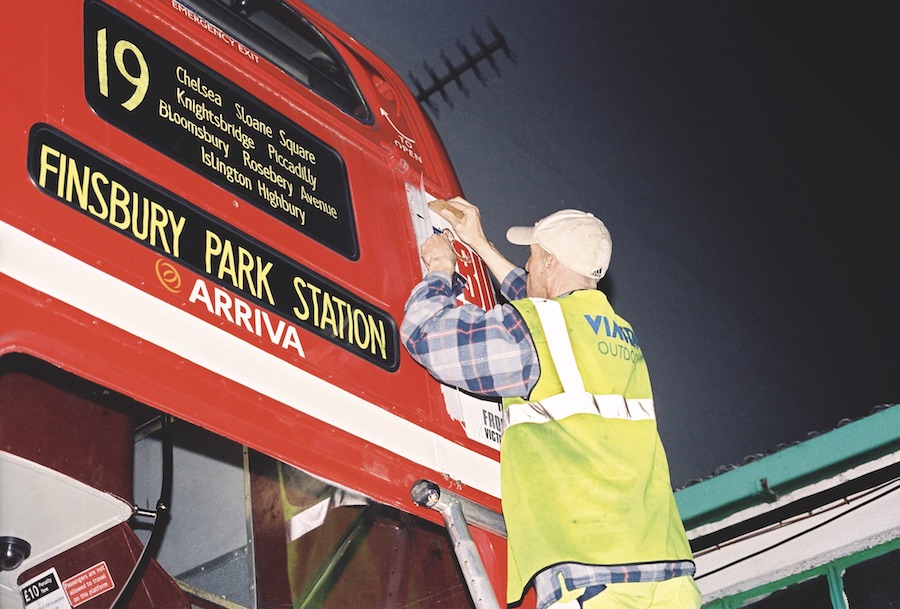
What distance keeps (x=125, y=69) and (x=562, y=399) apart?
129 cm

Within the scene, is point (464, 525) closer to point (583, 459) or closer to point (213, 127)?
point (583, 459)

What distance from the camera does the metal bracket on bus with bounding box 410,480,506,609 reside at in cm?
220

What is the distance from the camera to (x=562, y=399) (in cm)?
259

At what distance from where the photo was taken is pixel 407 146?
3248 millimetres

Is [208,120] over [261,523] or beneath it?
over

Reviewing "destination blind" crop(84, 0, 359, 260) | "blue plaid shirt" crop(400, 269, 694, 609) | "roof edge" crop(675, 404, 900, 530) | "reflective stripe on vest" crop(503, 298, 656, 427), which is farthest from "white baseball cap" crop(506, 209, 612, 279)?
"roof edge" crop(675, 404, 900, 530)

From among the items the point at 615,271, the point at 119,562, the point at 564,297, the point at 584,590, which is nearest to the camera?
the point at 584,590

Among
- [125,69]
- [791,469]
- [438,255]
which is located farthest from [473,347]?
[791,469]

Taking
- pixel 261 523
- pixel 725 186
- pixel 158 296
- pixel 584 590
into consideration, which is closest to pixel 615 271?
pixel 725 186

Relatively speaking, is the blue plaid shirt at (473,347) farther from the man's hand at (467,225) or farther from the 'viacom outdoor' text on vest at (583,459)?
the man's hand at (467,225)

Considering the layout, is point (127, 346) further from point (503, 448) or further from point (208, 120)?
point (503, 448)

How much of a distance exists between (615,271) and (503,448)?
4.75 meters

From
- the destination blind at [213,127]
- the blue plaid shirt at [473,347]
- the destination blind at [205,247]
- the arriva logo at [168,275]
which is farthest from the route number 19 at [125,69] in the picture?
the blue plaid shirt at [473,347]

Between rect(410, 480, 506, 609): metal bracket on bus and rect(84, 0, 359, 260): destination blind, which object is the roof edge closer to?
rect(410, 480, 506, 609): metal bracket on bus
